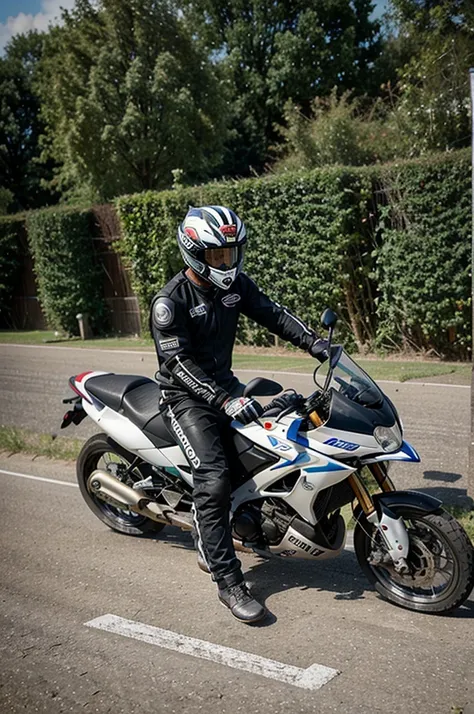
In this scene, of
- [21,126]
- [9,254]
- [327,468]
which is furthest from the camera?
[21,126]

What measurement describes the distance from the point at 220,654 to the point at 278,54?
127 feet

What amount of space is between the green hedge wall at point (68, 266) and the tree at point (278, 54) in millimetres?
19310

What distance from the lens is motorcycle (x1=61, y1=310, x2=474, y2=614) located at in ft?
14.2

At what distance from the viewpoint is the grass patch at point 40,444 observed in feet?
27.7

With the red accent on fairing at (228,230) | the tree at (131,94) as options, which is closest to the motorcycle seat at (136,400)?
the red accent on fairing at (228,230)

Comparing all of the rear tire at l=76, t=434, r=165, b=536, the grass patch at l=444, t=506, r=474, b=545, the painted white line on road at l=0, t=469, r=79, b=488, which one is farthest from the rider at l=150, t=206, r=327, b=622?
the painted white line on road at l=0, t=469, r=79, b=488

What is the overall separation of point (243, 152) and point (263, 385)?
122ft

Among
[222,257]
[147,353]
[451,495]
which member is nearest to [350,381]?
[222,257]

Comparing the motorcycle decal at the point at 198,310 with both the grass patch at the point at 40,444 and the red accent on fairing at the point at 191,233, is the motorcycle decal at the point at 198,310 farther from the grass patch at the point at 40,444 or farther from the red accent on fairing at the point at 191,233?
the grass patch at the point at 40,444

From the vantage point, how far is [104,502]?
606 centimetres

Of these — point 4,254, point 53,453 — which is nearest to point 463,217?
point 53,453

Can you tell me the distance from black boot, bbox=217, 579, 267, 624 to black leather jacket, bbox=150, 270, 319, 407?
1037 mm

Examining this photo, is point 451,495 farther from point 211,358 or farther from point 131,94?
point 131,94

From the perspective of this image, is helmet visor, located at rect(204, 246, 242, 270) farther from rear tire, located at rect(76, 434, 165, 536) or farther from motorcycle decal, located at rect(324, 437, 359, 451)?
rear tire, located at rect(76, 434, 165, 536)
